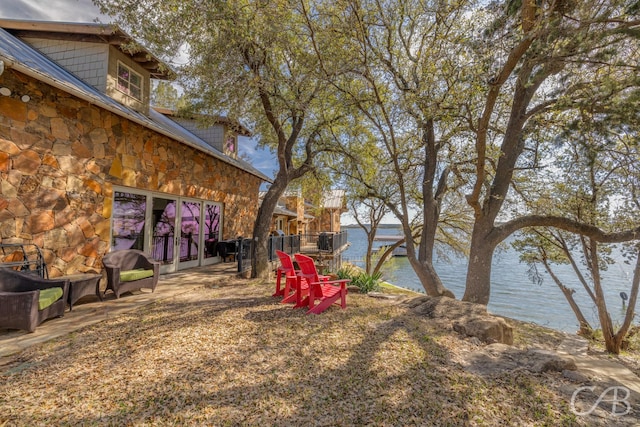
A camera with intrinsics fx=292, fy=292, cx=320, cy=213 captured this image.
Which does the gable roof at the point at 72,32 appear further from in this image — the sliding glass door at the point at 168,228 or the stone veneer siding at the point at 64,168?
the sliding glass door at the point at 168,228

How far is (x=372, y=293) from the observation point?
7.28 m

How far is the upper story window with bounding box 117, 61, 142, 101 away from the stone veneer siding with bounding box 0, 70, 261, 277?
1.28 meters

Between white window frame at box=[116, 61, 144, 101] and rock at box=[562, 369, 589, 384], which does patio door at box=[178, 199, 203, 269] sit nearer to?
white window frame at box=[116, 61, 144, 101]

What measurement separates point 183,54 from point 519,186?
9.72 meters

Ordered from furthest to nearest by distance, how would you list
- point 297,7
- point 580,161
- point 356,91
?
point 356,91, point 580,161, point 297,7

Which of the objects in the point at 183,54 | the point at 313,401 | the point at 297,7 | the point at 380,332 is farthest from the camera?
the point at 183,54

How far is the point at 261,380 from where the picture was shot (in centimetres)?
292

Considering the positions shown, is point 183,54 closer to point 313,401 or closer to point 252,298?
point 252,298

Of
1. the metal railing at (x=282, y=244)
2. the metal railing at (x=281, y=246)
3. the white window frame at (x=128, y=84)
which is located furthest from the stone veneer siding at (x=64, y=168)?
the metal railing at (x=282, y=244)

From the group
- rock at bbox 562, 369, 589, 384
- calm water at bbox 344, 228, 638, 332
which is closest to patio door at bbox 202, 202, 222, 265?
rock at bbox 562, 369, 589, 384

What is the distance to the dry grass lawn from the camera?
2.41m

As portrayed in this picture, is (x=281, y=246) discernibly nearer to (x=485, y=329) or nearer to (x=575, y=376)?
(x=485, y=329)

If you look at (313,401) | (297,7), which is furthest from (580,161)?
(313,401)

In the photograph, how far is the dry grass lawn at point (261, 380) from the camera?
2.41 metres
